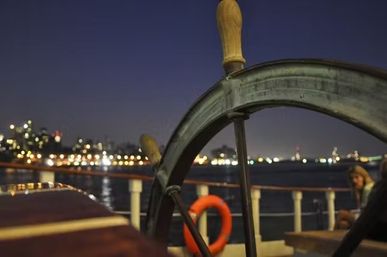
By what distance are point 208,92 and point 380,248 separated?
122 cm

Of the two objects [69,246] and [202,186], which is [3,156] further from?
[69,246]

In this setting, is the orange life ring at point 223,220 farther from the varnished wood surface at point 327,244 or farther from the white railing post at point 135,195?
the varnished wood surface at point 327,244

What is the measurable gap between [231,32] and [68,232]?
1.40 m

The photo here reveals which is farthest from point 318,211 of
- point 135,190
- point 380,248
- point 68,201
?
point 68,201

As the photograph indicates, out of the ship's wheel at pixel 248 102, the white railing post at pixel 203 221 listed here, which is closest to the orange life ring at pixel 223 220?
the white railing post at pixel 203 221

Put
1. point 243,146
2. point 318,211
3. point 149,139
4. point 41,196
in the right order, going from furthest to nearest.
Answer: point 318,211 < point 149,139 < point 243,146 < point 41,196

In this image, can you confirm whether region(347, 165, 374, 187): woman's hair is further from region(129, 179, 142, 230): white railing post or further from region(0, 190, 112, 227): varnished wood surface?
region(0, 190, 112, 227): varnished wood surface

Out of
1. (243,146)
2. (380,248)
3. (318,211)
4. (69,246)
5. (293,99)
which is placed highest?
(293,99)

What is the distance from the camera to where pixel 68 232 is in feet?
2.41

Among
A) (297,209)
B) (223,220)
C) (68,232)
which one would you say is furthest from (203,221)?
(68,232)

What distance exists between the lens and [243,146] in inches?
75.0

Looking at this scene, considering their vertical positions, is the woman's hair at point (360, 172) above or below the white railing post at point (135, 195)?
above

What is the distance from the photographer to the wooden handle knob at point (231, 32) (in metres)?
1.90

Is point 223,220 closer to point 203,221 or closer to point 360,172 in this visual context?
point 203,221
